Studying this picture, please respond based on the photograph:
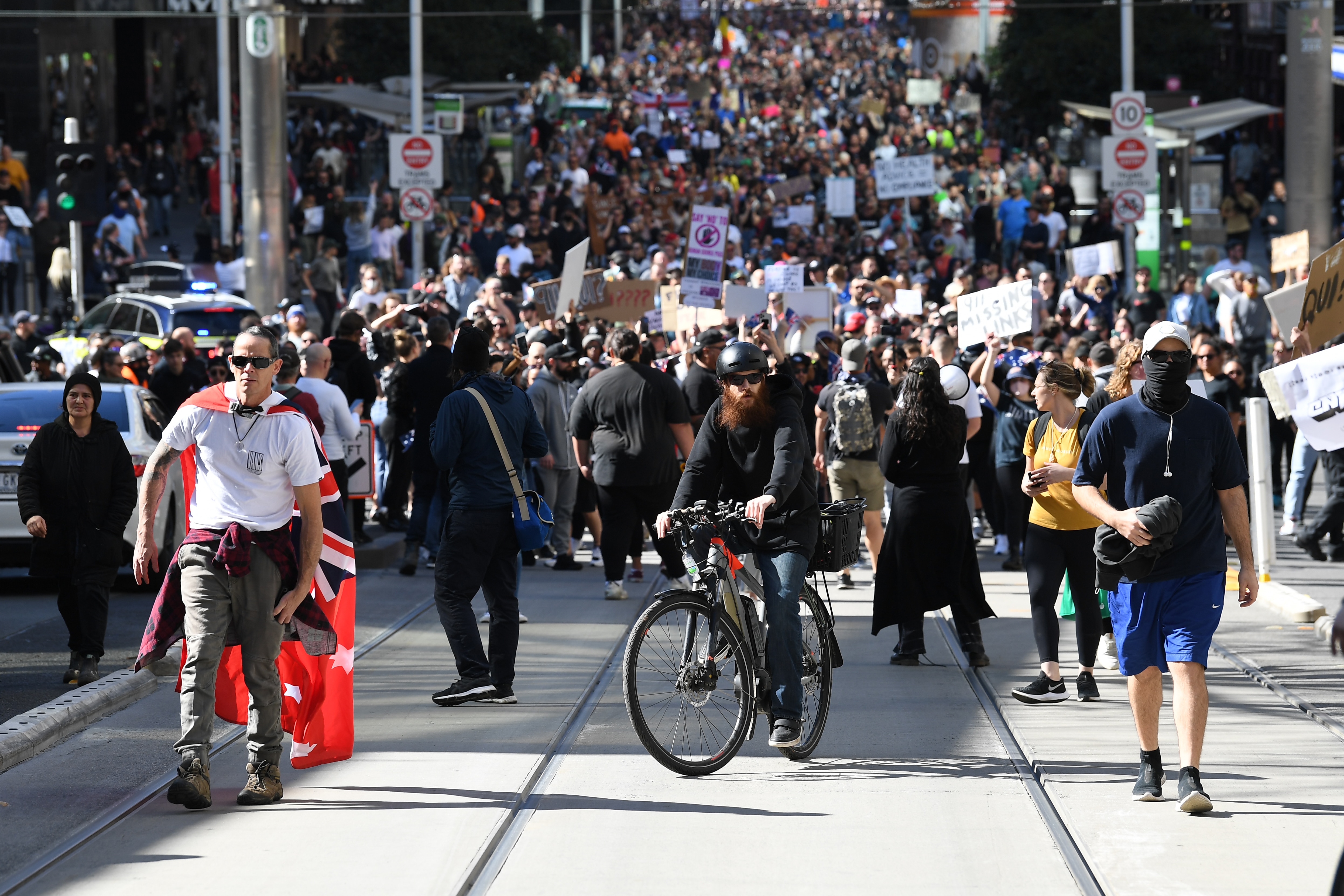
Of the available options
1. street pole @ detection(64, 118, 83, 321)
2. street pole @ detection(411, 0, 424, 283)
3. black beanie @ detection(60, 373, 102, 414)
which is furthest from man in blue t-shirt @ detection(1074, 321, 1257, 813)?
street pole @ detection(411, 0, 424, 283)

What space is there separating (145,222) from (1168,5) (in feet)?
82.6

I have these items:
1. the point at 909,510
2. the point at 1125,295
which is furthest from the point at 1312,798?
the point at 1125,295

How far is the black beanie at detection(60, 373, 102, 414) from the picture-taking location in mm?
10008

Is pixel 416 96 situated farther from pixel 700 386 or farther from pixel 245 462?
pixel 245 462

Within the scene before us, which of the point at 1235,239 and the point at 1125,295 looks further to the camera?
the point at 1235,239

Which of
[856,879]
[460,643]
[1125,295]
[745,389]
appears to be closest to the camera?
[856,879]

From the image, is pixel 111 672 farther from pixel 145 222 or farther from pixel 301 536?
pixel 145 222

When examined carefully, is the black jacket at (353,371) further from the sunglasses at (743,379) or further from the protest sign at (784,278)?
the sunglasses at (743,379)

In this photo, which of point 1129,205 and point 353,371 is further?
point 1129,205

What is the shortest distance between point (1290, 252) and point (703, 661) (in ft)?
39.0

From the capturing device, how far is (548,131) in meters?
41.3

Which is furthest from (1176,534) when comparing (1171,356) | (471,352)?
(471,352)

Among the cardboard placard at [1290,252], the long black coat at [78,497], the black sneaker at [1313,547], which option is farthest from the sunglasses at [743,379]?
the cardboard placard at [1290,252]

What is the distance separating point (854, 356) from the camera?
42.1ft
